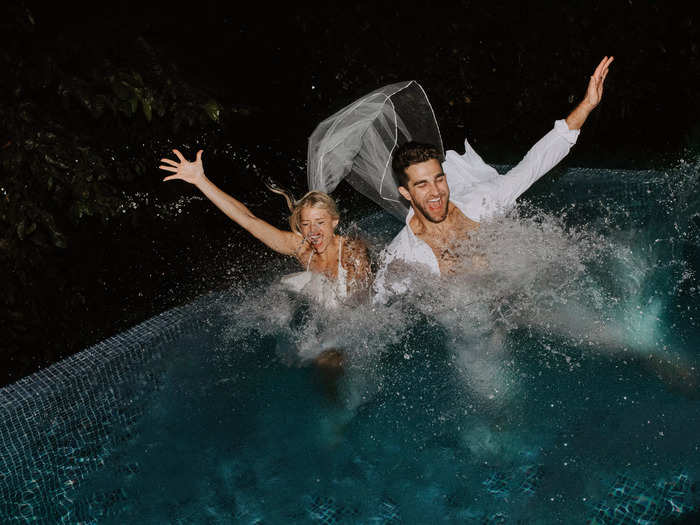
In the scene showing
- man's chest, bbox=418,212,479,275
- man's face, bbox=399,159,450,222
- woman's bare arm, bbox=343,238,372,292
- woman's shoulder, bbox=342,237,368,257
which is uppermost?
man's face, bbox=399,159,450,222

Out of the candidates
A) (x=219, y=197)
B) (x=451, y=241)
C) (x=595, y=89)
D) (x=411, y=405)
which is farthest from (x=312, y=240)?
(x=595, y=89)

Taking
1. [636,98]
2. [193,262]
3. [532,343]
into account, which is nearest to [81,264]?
[193,262]

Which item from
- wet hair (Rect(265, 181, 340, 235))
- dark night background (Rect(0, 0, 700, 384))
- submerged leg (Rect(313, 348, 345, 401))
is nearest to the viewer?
submerged leg (Rect(313, 348, 345, 401))

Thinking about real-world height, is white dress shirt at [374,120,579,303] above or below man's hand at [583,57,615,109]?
below

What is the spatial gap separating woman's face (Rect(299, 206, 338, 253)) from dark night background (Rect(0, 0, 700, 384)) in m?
1.79

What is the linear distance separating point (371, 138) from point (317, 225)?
64 centimetres

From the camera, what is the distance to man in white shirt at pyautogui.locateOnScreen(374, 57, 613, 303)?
3699mm

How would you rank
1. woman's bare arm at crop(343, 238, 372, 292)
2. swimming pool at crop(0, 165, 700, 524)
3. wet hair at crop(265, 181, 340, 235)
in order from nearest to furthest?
swimming pool at crop(0, 165, 700, 524) < wet hair at crop(265, 181, 340, 235) < woman's bare arm at crop(343, 238, 372, 292)

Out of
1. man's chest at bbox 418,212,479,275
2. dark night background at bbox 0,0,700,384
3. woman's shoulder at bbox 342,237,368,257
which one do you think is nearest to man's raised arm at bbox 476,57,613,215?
man's chest at bbox 418,212,479,275

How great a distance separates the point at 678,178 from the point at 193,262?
4.33 m

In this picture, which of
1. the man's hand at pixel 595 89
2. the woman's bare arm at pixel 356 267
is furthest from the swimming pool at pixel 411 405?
the man's hand at pixel 595 89

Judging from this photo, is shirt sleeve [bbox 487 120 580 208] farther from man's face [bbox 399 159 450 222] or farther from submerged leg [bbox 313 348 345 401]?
submerged leg [bbox 313 348 345 401]

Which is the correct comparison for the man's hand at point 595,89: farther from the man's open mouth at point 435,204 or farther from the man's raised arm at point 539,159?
the man's open mouth at point 435,204

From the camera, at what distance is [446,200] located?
3715 mm
